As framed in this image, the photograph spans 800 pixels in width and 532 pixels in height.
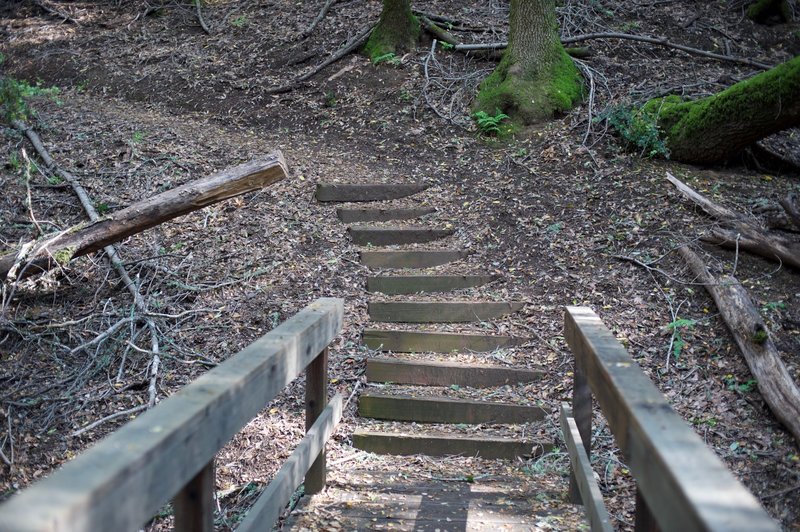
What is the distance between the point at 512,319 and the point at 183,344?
2.96 meters

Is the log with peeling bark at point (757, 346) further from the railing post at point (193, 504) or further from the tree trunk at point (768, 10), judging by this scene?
the tree trunk at point (768, 10)

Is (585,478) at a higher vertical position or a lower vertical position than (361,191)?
lower

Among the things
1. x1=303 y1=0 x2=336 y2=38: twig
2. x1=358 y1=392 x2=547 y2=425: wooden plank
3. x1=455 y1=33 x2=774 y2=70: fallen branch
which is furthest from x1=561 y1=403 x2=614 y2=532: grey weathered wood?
x1=303 y1=0 x2=336 y2=38: twig

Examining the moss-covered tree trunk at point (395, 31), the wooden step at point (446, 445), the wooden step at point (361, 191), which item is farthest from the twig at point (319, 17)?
the wooden step at point (446, 445)

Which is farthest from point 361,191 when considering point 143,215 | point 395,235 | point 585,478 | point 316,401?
point 585,478

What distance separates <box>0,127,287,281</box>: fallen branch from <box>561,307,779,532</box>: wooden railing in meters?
3.74

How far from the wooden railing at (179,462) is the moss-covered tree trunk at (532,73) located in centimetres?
645

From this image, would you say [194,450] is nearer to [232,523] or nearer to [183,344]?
[232,523]

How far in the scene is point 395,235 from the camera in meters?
7.09

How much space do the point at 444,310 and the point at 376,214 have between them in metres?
1.92

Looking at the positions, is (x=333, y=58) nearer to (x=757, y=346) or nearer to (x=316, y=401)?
(x=757, y=346)

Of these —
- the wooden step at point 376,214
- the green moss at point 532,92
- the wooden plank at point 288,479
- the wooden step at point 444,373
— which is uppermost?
the green moss at point 532,92

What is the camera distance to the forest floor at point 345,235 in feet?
16.1

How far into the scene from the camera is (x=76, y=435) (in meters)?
5.01
